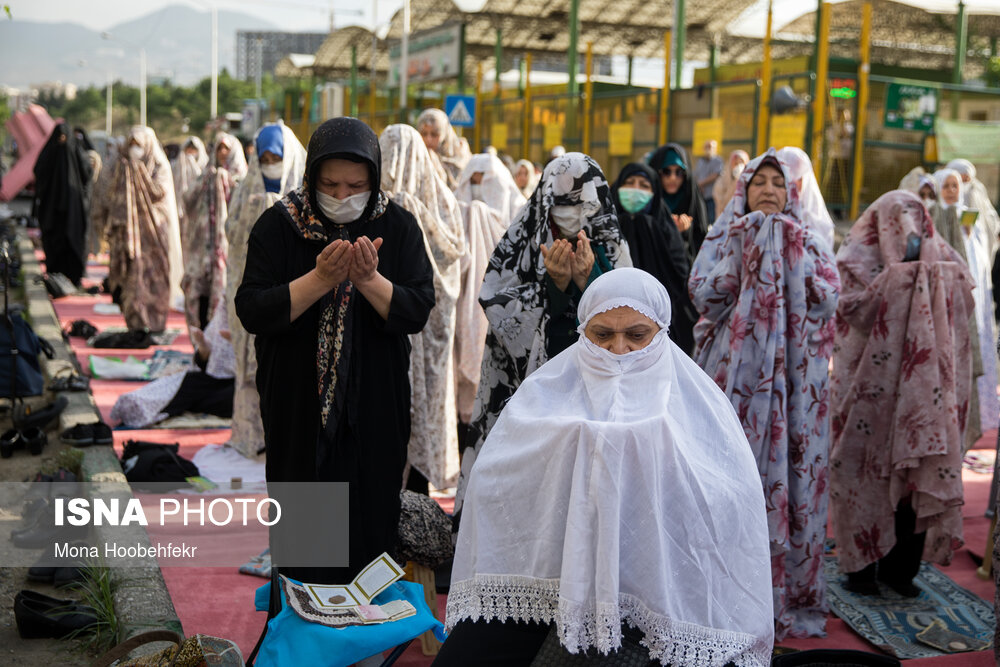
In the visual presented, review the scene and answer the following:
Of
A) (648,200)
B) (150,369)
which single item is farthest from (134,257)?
(648,200)

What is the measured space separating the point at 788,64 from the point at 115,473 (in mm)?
10518

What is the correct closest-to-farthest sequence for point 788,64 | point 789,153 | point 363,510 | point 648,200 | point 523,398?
point 523,398 → point 363,510 → point 648,200 → point 789,153 → point 788,64

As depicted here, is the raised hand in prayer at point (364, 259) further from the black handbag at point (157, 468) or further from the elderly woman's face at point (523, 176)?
the elderly woman's face at point (523, 176)

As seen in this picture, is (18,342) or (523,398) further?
(18,342)

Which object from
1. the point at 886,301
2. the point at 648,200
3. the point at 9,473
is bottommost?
the point at 9,473

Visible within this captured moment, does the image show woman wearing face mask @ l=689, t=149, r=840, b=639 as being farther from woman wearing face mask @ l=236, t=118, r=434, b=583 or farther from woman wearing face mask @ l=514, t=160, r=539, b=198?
woman wearing face mask @ l=514, t=160, r=539, b=198

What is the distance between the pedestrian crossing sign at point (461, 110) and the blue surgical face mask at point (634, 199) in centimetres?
893

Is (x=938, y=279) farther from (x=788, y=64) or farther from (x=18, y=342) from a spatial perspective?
(x=788, y=64)

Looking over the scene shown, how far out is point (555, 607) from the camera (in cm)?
230

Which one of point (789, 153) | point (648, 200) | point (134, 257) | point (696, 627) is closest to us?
point (696, 627)

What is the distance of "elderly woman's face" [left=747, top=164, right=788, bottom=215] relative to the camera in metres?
3.83

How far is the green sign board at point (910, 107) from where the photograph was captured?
11430 millimetres

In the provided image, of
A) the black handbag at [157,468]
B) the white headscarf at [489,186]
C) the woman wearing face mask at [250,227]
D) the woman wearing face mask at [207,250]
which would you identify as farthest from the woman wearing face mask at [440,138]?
the black handbag at [157,468]

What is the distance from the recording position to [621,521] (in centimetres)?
225
